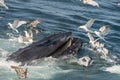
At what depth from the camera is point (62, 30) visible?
2250 centimetres

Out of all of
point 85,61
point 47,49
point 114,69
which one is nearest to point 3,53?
point 47,49

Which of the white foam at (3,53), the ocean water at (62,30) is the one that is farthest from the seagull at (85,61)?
the white foam at (3,53)

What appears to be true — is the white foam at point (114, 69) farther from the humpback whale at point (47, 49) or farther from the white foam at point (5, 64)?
the white foam at point (5, 64)

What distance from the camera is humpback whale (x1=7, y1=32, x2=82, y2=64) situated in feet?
50.8

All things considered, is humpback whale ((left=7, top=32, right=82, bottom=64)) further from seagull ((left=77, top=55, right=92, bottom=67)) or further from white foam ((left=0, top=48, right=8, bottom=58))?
white foam ((left=0, top=48, right=8, bottom=58))

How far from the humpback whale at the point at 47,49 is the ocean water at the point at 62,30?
29 cm

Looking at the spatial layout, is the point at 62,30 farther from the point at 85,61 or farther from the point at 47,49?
the point at 47,49

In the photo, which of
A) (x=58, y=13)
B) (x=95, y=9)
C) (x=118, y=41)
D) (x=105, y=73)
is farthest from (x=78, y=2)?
(x=105, y=73)

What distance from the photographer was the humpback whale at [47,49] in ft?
50.8

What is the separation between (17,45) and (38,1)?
10739 mm

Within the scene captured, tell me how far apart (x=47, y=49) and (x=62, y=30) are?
6978mm

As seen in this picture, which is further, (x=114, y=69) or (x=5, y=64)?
(x=114, y=69)

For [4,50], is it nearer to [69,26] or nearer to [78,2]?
[69,26]

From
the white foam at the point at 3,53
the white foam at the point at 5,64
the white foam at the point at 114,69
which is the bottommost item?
the white foam at the point at 114,69
